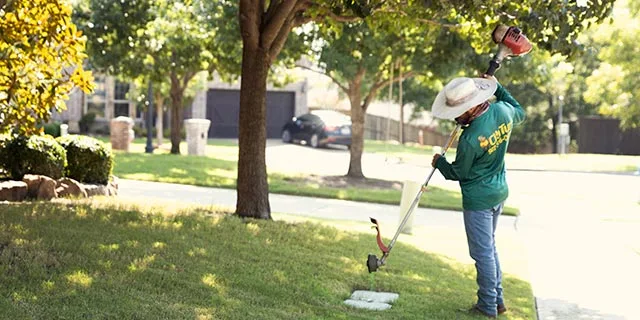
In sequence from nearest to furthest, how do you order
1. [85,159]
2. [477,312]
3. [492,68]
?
1. [492,68]
2. [477,312]
3. [85,159]

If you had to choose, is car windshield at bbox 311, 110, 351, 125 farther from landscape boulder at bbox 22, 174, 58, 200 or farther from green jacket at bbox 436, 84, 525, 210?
green jacket at bbox 436, 84, 525, 210

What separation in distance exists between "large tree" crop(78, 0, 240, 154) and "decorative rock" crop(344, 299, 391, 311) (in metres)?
12.1

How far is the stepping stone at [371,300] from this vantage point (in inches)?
323

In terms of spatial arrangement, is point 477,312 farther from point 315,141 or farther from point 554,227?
point 315,141

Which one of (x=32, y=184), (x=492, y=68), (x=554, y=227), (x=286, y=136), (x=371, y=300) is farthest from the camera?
(x=286, y=136)

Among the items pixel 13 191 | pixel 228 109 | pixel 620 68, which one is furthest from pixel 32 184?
pixel 228 109

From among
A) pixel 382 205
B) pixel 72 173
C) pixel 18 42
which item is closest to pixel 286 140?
pixel 382 205

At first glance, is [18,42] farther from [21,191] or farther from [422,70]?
[422,70]

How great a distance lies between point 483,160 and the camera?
7.92m

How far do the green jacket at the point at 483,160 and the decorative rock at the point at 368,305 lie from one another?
3.37ft

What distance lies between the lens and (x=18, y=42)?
443 inches

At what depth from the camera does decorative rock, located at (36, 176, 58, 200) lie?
13.0 m

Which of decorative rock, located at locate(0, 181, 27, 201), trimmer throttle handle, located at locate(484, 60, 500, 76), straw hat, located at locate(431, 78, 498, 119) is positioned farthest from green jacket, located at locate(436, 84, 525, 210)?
decorative rock, located at locate(0, 181, 27, 201)

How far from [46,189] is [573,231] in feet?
26.6
